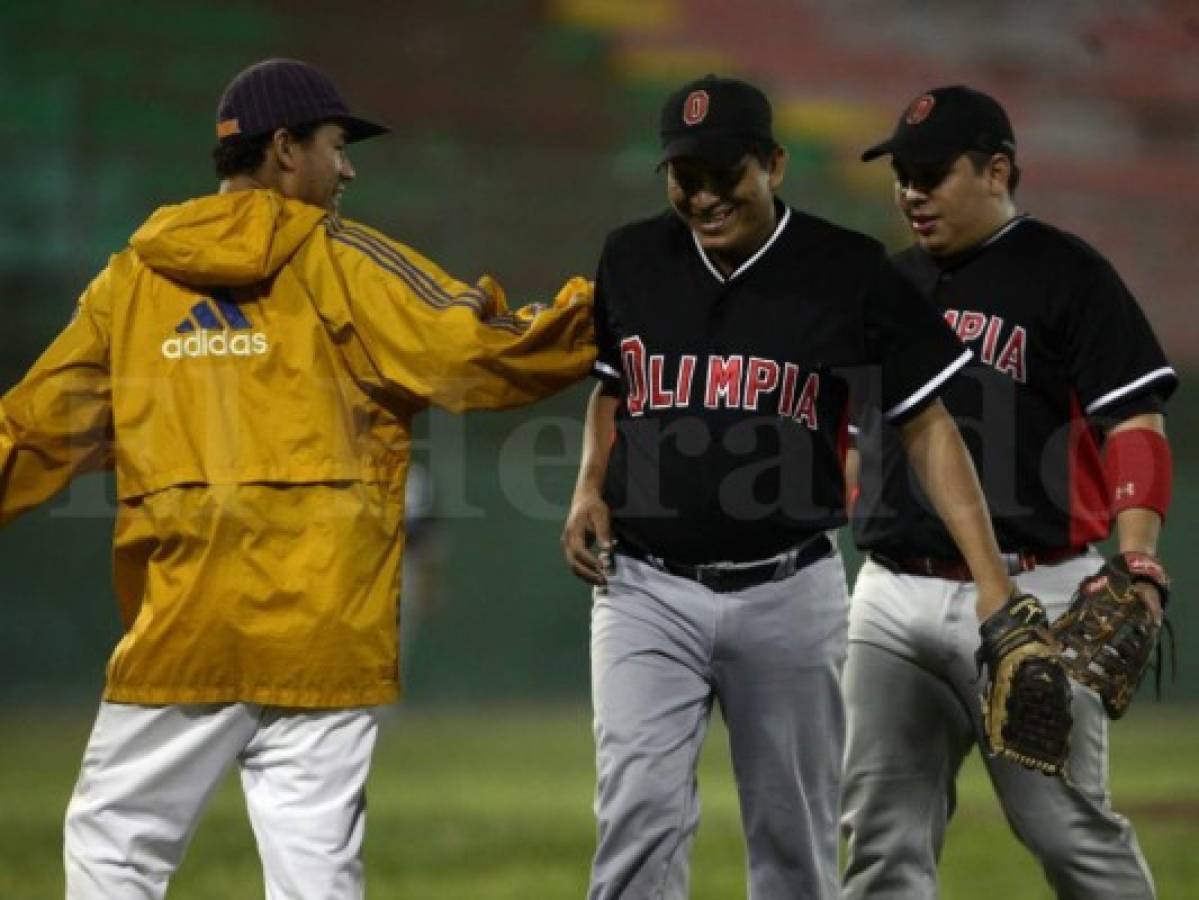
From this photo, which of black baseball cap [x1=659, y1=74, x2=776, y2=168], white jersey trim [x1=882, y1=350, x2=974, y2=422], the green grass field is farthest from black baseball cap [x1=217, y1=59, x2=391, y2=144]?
the green grass field

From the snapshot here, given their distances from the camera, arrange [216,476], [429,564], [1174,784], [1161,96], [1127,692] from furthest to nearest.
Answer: [1161,96] → [429,564] → [1174,784] → [1127,692] → [216,476]

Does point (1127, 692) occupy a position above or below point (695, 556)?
below

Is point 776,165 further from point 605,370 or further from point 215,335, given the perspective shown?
point 215,335

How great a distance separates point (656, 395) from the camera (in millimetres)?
3805

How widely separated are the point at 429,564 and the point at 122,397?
8110 millimetres

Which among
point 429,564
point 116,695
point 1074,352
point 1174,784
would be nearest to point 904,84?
point 429,564

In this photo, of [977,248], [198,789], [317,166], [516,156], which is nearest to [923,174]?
[977,248]

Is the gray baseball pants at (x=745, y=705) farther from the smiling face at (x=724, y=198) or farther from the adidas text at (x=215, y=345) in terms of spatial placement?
the adidas text at (x=215, y=345)

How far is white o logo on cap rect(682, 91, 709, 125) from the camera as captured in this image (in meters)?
3.72

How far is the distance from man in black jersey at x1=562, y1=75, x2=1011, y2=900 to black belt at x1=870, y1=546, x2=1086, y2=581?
0.32 m

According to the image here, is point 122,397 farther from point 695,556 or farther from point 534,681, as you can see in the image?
point 534,681

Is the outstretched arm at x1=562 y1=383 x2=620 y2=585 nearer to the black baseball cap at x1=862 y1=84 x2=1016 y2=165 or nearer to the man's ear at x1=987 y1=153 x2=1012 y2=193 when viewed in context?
the black baseball cap at x1=862 y1=84 x2=1016 y2=165

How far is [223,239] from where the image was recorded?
3629 millimetres

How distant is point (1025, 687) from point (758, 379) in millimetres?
730
